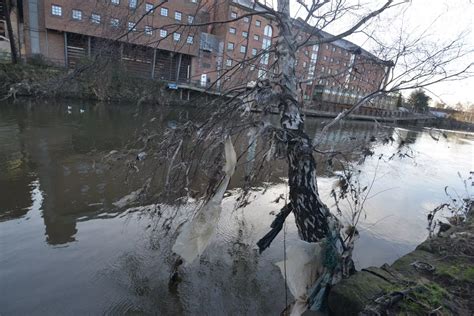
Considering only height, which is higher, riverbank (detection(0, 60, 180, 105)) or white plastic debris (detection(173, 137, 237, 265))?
riverbank (detection(0, 60, 180, 105))

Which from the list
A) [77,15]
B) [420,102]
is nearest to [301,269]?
[77,15]

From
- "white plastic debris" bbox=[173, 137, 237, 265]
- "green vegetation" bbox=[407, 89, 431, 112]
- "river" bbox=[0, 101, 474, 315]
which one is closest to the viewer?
"white plastic debris" bbox=[173, 137, 237, 265]

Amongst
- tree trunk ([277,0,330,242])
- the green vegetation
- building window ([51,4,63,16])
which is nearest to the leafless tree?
tree trunk ([277,0,330,242])

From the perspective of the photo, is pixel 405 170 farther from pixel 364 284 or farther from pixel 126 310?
pixel 126 310

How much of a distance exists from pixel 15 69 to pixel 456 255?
28.9m

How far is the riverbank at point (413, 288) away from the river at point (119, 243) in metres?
1.31

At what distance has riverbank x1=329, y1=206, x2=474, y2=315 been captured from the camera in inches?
114

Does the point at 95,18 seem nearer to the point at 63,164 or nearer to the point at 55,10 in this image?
the point at 63,164

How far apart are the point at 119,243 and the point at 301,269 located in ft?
11.4

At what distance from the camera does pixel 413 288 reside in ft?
10.2

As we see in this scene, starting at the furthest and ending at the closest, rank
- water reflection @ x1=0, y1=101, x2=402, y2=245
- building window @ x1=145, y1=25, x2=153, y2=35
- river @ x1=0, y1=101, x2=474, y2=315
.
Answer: water reflection @ x1=0, y1=101, x2=402, y2=245, river @ x1=0, y1=101, x2=474, y2=315, building window @ x1=145, y1=25, x2=153, y2=35

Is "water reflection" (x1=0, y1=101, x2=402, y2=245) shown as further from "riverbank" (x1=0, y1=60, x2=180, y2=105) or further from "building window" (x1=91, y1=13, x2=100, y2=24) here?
"building window" (x1=91, y1=13, x2=100, y2=24)

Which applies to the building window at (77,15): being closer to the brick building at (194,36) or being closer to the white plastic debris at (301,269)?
the brick building at (194,36)

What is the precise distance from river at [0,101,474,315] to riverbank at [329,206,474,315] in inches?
51.5
